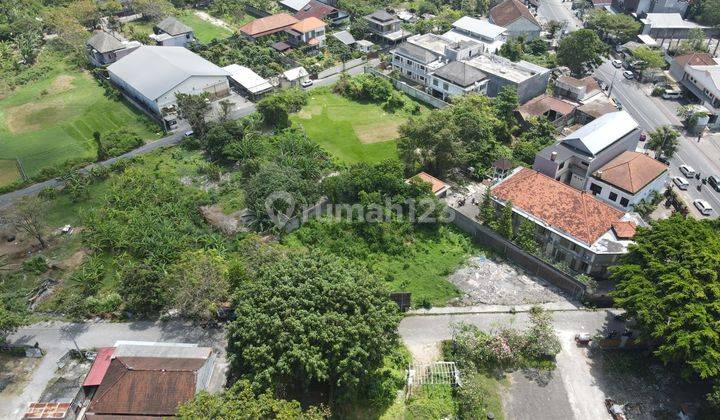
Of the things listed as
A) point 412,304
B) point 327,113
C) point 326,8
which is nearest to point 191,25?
point 326,8

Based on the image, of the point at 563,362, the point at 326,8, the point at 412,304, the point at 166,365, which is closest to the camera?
the point at 166,365

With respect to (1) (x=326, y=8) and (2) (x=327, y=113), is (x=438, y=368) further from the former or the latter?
(1) (x=326, y=8)

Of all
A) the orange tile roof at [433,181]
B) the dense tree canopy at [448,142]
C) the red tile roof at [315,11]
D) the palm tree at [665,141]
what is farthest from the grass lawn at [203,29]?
the palm tree at [665,141]

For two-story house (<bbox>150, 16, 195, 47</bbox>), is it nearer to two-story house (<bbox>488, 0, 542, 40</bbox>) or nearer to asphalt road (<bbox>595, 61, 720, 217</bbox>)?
two-story house (<bbox>488, 0, 542, 40</bbox>)

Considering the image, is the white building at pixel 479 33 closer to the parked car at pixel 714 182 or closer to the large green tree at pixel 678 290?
the parked car at pixel 714 182

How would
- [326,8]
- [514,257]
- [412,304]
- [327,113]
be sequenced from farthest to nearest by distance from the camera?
[326,8] → [327,113] → [514,257] → [412,304]

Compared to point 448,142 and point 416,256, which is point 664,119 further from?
point 416,256

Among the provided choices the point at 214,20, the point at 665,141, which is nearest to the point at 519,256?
the point at 665,141
